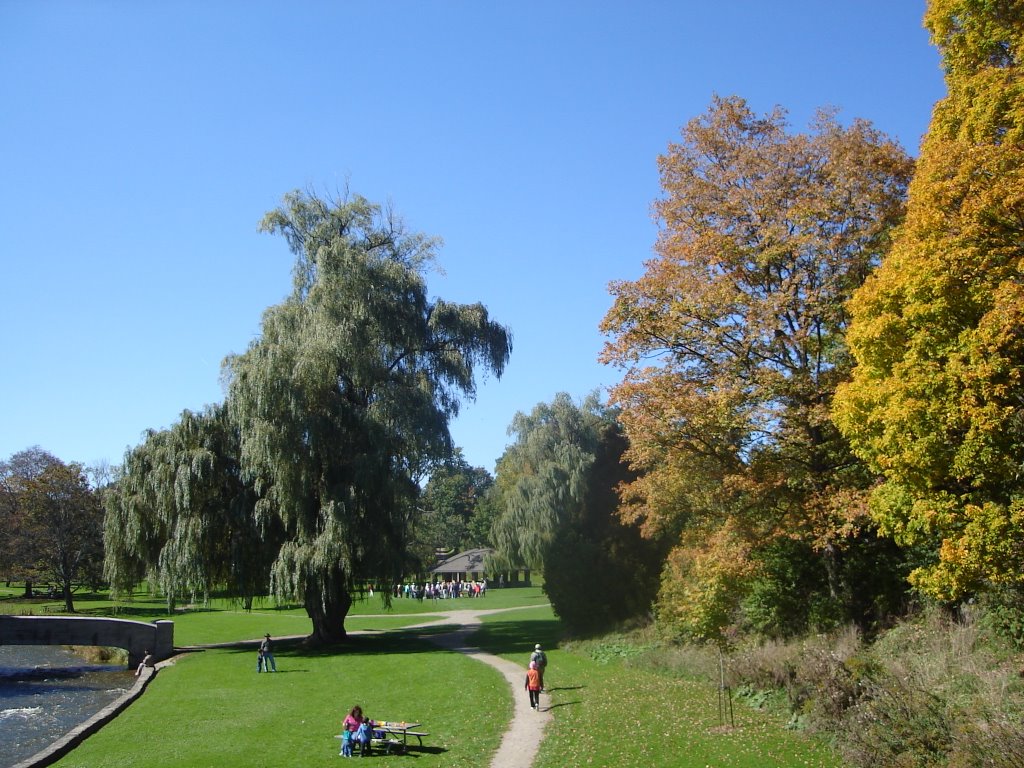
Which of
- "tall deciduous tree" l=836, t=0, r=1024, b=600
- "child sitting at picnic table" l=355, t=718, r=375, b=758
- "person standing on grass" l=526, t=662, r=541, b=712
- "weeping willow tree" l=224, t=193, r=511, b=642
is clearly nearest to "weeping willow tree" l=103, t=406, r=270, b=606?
"weeping willow tree" l=224, t=193, r=511, b=642

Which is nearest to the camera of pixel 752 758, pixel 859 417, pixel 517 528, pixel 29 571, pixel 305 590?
pixel 752 758

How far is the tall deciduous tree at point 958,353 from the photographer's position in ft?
42.9

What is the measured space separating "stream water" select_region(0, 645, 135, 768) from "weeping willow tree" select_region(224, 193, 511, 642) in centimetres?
714

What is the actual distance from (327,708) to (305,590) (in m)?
9.03

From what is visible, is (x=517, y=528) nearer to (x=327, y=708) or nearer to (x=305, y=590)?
(x=305, y=590)

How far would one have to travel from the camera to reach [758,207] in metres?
20.5

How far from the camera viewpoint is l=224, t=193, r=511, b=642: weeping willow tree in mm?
29328

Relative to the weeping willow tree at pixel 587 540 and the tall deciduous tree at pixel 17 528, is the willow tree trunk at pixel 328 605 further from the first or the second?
the tall deciduous tree at pixel 17 528

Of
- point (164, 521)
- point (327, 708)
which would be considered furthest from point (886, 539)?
point (164, 521)

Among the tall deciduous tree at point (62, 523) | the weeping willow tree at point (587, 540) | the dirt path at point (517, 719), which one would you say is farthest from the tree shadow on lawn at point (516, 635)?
the tall deciduous tree at point (62, 523)

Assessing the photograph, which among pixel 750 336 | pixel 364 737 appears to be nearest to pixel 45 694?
pixel 364 737

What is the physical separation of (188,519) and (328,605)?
245 inches

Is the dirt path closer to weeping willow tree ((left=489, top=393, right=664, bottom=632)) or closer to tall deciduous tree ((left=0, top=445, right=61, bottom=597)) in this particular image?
weeping willow tree ((left=489, top=393, right=664, bottom=632))

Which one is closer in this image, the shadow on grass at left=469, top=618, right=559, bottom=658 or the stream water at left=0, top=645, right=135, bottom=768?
the stream water at left=0, top=645, right=135, bottom=768
